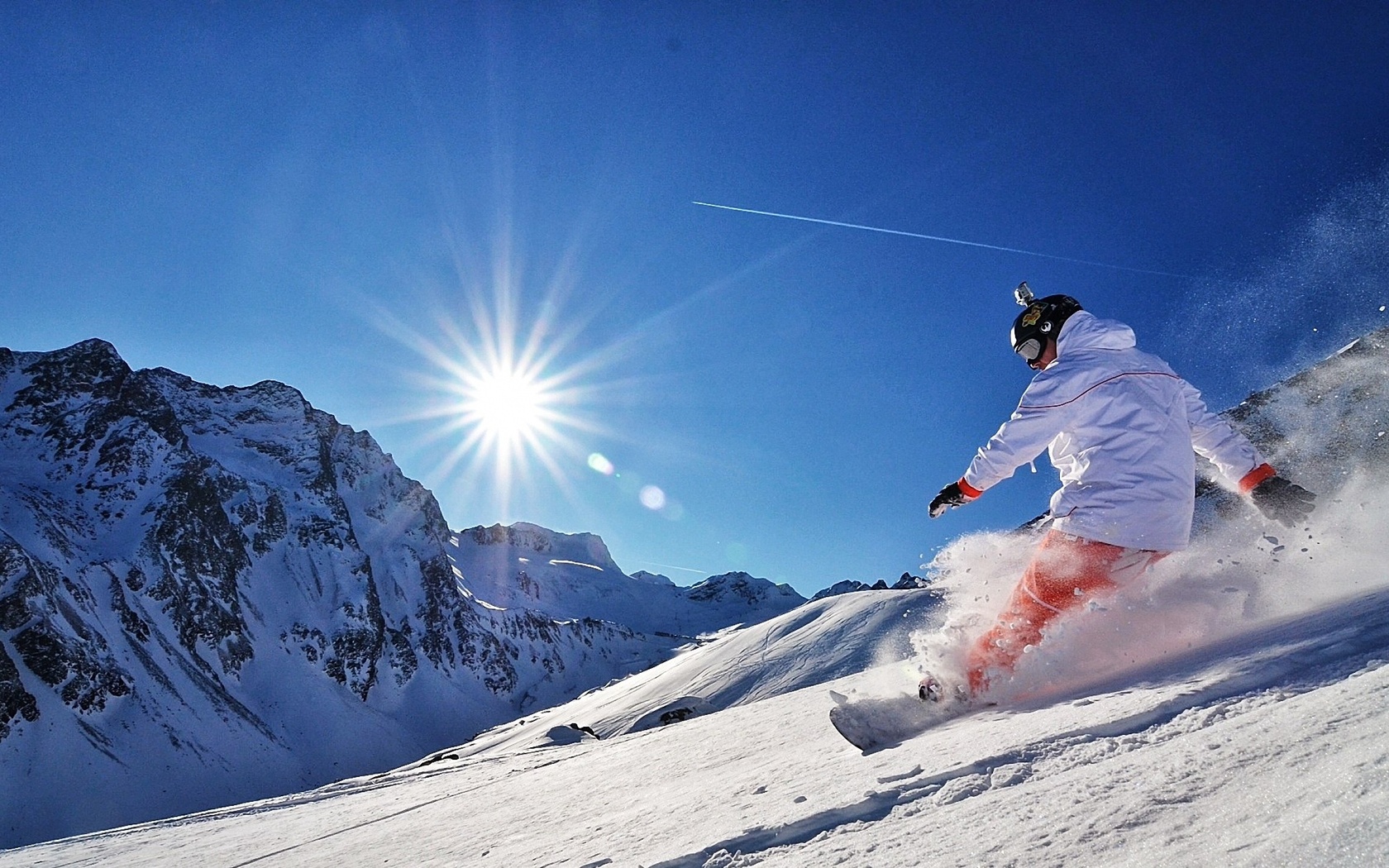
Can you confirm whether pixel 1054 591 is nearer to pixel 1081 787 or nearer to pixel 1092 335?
pixel 1092 335

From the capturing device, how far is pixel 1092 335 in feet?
13.8

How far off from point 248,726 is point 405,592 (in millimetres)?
43089

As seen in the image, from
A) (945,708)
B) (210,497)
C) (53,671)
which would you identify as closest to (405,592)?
(210,497)

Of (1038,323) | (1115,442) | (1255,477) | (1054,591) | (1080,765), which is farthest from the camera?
(1038,323)

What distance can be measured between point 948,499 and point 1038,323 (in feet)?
4.62

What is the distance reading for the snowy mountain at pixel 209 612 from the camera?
63.3 metres

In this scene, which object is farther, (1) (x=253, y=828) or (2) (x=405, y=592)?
(2) (x=405, y=592)

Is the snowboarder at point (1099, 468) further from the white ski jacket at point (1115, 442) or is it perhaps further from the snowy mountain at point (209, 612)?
the snowy mountain at point (209, 612)

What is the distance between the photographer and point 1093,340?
419cm

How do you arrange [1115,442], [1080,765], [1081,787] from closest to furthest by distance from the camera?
[1081,787] → [1080,765] → [1115,442]

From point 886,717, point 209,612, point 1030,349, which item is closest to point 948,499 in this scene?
point 1030,349

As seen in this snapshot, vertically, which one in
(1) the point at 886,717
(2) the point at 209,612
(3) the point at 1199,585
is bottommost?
(1) the point at 886,717

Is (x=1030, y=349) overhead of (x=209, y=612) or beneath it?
beneath

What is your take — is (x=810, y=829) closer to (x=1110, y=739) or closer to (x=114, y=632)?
(x=1110, y=739)
